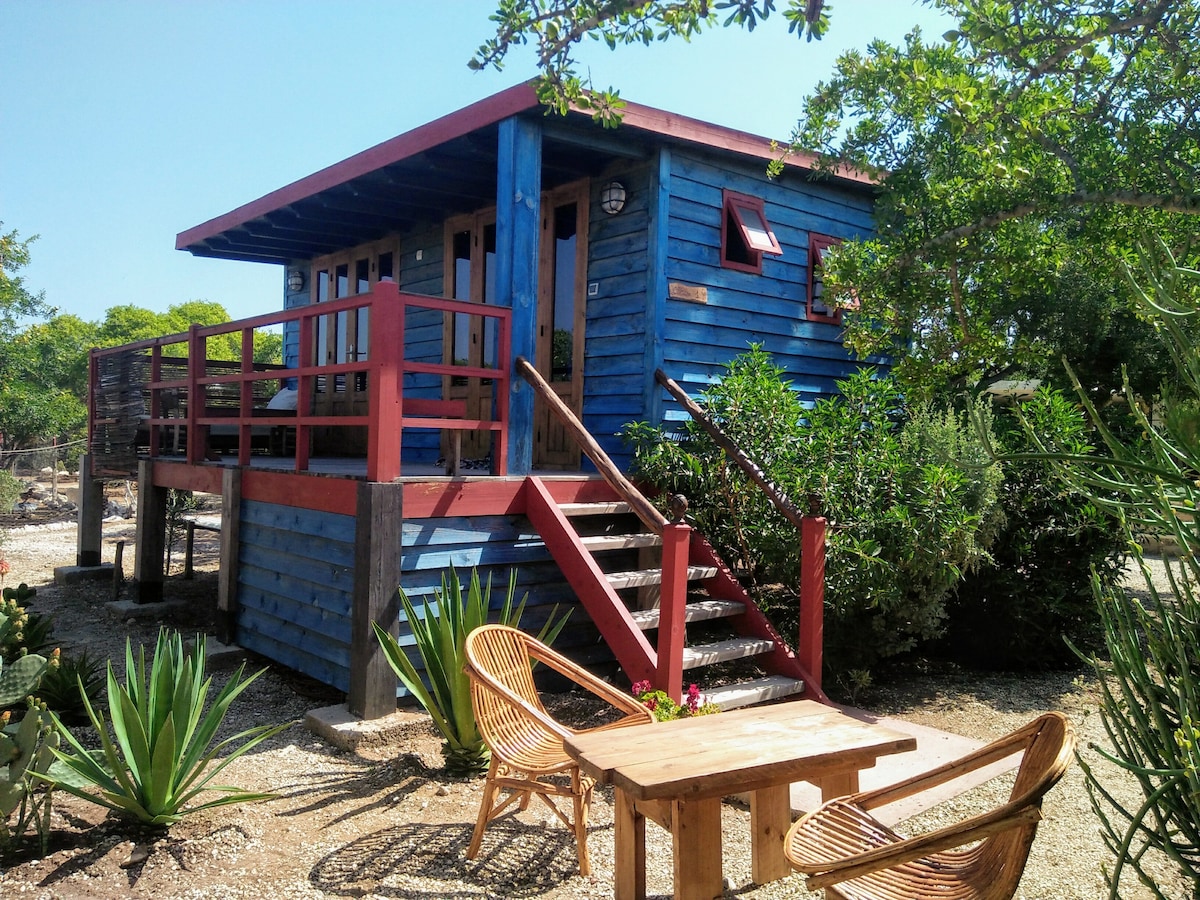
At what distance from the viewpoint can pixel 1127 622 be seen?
1.85 m

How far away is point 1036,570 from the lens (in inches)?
279

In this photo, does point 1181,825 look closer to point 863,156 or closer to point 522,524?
point 522,524

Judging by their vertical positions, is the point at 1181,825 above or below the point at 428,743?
above

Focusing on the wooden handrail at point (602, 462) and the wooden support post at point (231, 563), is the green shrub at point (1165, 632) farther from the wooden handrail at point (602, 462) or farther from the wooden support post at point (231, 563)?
the wooden support post at point (231, 563)

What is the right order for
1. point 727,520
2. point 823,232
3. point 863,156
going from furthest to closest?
point 823,232 → point 863,156 → point 727,520

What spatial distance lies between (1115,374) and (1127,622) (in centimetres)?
874

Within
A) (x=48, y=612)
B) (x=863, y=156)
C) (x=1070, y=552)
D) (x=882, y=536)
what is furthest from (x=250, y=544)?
(x=1070, y=552)

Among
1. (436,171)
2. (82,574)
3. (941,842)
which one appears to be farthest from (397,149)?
(941,842)

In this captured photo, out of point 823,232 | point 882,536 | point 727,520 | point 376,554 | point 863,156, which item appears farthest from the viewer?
point 823,232

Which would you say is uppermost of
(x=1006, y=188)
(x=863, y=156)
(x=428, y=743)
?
(x=863, y=156)

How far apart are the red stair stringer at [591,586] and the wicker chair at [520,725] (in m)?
1.06

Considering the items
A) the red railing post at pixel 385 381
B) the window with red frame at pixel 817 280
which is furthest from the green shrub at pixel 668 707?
the window with red frame at pixel 817 280

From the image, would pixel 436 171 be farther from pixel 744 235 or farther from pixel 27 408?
pixel 27 408

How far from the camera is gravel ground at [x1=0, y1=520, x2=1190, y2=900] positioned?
340 cm
